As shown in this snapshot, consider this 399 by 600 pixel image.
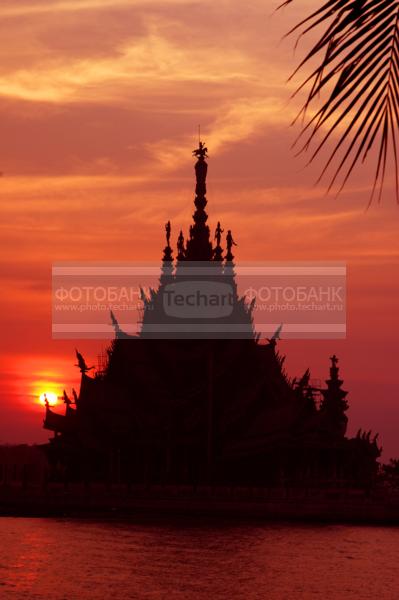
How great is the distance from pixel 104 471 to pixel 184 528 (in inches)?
194

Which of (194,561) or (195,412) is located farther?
(195,412)

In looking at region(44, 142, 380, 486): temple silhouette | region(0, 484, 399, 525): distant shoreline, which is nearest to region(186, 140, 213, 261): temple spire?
region(44, 142, 380, 486): temple silhouette

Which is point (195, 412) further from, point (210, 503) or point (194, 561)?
point (194, 561)

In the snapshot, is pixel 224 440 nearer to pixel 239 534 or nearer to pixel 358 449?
pixel 239 534

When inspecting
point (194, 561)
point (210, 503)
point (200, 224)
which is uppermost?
point (200, 224)

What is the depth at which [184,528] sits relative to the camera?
60.0 m

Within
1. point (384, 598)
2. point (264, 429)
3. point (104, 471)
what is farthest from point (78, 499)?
point (384, 598)

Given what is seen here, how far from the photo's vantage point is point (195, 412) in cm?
5800

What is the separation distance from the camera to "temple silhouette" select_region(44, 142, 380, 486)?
5731 cm

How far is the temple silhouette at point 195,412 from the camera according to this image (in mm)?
57312

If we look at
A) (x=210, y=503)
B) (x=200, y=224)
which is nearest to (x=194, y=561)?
(x=210, y=503)

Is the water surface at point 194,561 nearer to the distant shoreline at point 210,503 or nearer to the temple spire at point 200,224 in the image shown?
the distant shoreline at point 210,503

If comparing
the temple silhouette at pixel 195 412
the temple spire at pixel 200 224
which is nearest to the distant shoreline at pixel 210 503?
the temple silhouette at pixel 195 412

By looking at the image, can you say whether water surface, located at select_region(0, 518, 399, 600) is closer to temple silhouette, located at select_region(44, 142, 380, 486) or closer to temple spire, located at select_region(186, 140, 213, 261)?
temple silhouette, located at select_region(44, 142, 380, 486)
